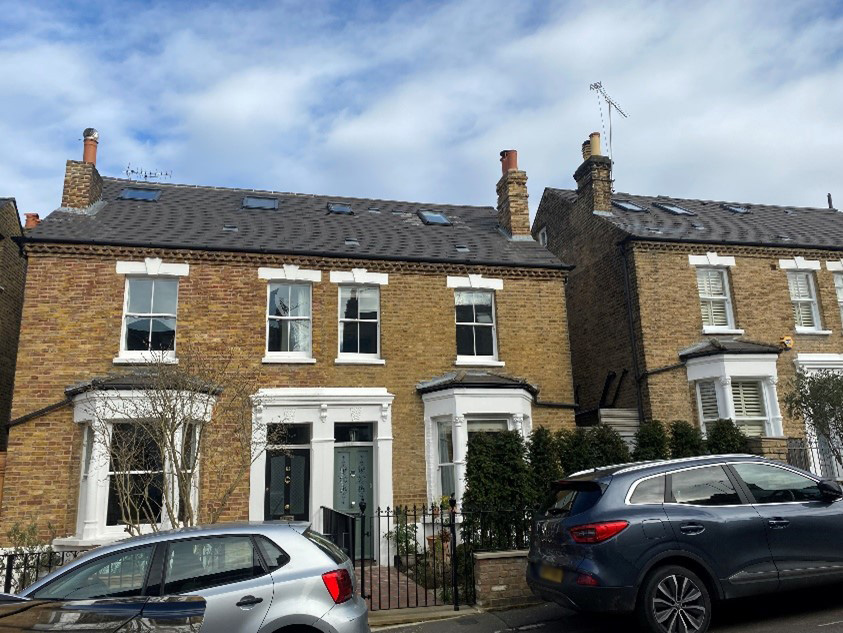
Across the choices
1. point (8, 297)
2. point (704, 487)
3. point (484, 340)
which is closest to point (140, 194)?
point (8, 297)

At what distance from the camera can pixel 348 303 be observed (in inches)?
558

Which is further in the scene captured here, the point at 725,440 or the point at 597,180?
the point at 597,180

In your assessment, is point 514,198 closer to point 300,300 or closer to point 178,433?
point 300,300

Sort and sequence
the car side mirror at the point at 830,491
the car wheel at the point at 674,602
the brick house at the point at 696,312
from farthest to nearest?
the brick house at the point at 696,312 → the car side mirror at the point at 830,491 → the car wheel at the point at 674,602

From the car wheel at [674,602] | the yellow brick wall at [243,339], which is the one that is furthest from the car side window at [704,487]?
the yellow brick wall at [243,339]

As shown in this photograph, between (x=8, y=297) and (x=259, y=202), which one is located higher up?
(x=259, y=202)

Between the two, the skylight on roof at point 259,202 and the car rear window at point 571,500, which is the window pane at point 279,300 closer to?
the skylight on roof at point 259,202

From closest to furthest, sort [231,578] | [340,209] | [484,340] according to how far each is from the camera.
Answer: [231,578], [484,340], [340,209]

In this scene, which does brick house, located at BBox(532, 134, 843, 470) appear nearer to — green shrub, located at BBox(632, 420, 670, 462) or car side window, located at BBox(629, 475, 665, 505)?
green shrub, located at BBox(632, 420, 670, 462)

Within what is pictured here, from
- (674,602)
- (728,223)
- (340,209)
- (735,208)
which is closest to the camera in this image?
(674,602)

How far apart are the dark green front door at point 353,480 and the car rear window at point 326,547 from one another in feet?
24.5

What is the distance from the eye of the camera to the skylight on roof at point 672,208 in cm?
1877

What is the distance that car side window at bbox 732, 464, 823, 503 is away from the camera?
6.68 meters

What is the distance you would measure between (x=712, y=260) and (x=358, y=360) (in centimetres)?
936
